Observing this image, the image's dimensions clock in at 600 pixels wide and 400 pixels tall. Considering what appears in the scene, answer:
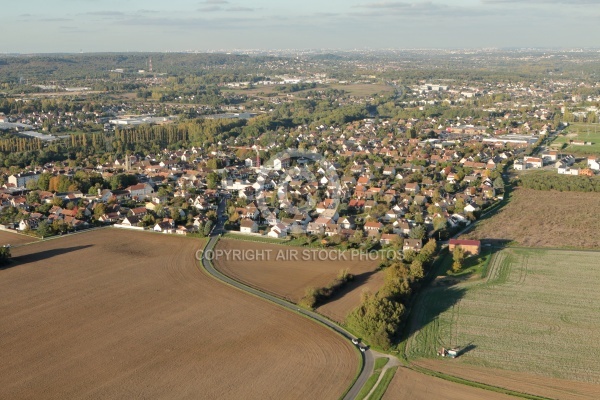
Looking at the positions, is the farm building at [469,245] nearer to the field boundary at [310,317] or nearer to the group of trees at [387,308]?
the group of trees at [387,308]

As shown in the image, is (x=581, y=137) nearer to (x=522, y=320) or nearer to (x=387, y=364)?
(x=522, y=320)

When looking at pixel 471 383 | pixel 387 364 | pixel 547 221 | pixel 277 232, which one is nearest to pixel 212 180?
pixel 277 232

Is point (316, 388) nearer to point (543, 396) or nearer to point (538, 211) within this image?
point (543, 396)

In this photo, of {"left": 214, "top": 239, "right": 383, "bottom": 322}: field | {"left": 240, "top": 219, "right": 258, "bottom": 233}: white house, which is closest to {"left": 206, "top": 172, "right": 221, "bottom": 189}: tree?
{"left": 240, "top": 219, "right": 258, "bottom": 233}: white house

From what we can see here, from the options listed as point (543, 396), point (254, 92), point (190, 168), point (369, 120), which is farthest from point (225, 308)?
point (254, 92)

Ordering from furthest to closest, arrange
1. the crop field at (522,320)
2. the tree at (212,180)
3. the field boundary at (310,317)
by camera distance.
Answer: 1. the tree at (212,180)
2. the crop field at (522,320)
3. the field boundary at (310,317)

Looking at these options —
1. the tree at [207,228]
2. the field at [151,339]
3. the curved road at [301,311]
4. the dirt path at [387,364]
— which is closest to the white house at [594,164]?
the curved road at [301,311]
